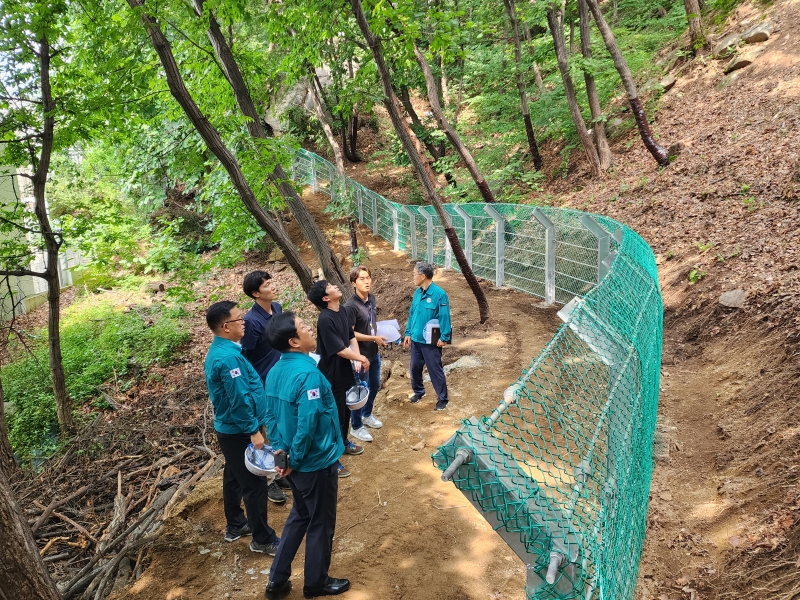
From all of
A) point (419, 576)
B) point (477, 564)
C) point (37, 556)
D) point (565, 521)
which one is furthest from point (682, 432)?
point (37, 556)

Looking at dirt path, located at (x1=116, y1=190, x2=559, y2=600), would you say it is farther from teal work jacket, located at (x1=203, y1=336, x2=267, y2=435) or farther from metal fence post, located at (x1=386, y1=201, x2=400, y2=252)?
metal fence post, located at (x1=386, y1=201, x2=400, y2=252)

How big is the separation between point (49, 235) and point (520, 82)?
39.2 feet

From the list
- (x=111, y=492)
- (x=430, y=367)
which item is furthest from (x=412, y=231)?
(x=111, y=492)

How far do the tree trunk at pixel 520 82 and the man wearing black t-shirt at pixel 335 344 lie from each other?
11.9 m

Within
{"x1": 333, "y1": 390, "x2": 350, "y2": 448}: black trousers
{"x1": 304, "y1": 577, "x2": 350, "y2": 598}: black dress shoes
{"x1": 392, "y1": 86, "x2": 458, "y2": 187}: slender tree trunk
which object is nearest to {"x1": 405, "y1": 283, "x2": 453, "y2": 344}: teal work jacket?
{"x1": 333, "y1": 390, "x2": 350, "y2": 448}: black trousers

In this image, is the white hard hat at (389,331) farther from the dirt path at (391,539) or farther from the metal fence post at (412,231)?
the metal fence post at (412,231)

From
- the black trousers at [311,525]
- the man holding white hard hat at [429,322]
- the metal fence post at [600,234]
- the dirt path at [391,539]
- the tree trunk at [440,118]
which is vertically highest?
the tree trunk at [440,118]


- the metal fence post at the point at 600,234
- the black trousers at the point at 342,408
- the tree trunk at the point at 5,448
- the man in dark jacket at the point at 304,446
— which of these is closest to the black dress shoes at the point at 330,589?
the man in dark jacket at the point at 304,446

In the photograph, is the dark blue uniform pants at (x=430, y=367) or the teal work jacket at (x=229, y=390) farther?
the dark blue uniform pants at (x=430, y=367)

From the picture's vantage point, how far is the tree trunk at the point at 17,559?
2955 mm

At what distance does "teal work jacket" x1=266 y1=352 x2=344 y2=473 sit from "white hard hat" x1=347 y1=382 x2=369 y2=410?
1.36m

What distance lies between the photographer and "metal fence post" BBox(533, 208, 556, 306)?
29.8ft

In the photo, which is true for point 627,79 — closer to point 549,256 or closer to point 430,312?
point 549,256

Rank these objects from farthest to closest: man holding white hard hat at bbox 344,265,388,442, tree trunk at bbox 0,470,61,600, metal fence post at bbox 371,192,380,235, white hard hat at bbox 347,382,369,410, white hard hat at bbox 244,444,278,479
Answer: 1. metal fence post at bbox 371,192,380,235
2. man holding white hard hat at bbox 344,265,388,442
3. white hard hat at bbox 347,382,369,410
4. white hard hat at bbox 244,444,278,479
5. tree trunk at bbox 0,470,61,600
